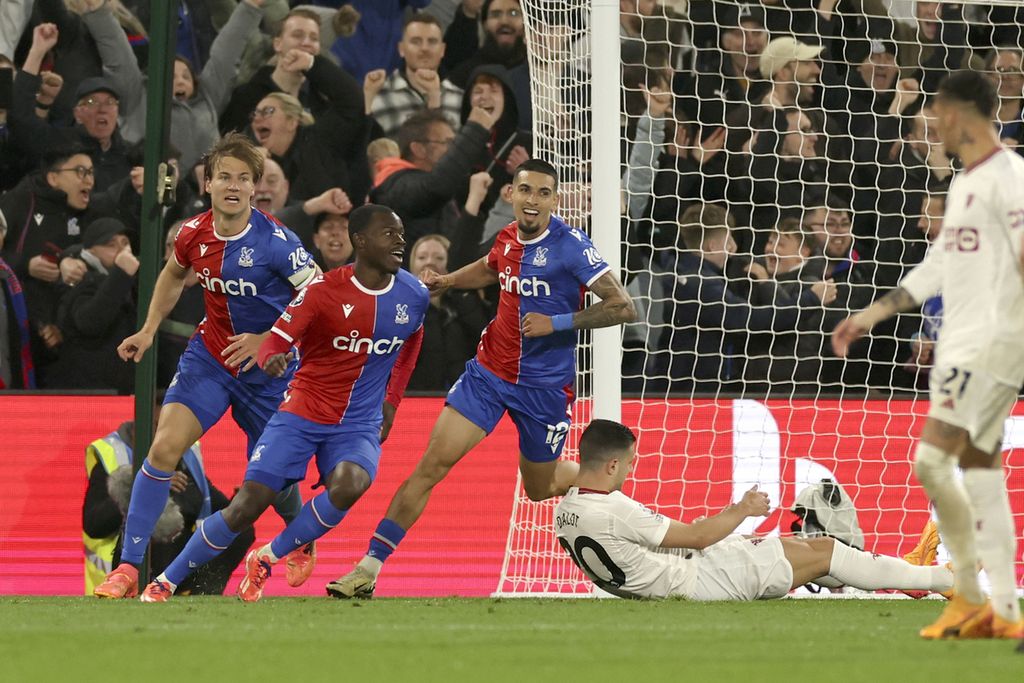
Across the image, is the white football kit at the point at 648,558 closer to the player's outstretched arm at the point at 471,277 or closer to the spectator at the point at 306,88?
the player's outstretched arm at the point at 471,277

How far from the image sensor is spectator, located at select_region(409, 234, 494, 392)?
9.58 m

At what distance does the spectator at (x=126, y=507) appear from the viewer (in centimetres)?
812

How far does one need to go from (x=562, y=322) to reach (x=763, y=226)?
3190mm

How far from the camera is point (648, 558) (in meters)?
6.82

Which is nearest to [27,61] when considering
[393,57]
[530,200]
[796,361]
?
[393,57]

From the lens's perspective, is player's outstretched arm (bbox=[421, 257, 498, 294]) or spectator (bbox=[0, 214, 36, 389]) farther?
spectator (bbox=[0, 214, 36, 389])

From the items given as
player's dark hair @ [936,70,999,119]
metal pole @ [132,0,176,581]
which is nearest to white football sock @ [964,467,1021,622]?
player's dark hair @ [936,70,999,119]

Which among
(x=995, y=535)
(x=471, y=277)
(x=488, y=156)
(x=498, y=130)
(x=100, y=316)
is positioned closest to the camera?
(x=995, y=535)

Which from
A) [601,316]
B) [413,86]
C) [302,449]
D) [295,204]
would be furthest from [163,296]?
[413,86]

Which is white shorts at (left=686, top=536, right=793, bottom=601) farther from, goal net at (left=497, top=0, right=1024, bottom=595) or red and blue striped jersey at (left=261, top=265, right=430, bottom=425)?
red and blue striped jersey at (left=261, top=265, right=430, bottom=425)

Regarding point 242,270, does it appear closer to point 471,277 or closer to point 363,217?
point 363,217

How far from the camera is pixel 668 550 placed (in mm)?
6973

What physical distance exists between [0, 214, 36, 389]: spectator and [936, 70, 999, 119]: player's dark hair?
634 centimetres

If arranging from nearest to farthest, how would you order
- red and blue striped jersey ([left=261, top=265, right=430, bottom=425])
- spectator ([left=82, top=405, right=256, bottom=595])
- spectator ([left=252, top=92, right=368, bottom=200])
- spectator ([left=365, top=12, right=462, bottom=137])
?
red and blue striped jersey ([left=261, top=265, right=430, bottom=425]) → spectator ([left=82, top=405, right=256, bottom=595]) → spectator ([left=252, top=92, right=368, bottom=200]) → spectator ([left=365, top=12, right=462, bottom=137])
